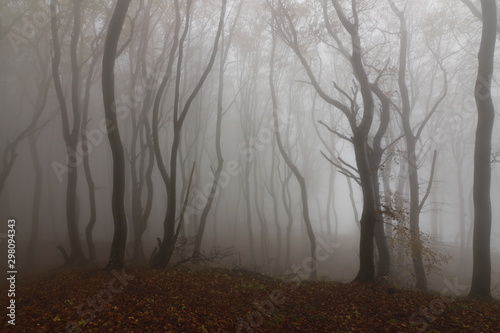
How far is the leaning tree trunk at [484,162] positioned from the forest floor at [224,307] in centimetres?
108

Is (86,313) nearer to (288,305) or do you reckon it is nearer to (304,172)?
(288,305)

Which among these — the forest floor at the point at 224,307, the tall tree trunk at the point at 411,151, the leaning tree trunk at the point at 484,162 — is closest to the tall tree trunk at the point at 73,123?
the forest floor at the point at 224,307

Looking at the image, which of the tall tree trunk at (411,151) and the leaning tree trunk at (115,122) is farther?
the tall tree trunk at (411,151)

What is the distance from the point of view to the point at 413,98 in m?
15.3

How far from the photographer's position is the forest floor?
4945mm

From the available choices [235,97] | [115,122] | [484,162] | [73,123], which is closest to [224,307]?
[115,122]

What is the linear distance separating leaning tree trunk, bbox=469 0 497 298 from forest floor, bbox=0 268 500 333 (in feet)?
3.54

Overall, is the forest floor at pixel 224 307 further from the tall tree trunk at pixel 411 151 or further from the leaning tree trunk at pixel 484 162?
the tall tree trunk at pixel 411 151

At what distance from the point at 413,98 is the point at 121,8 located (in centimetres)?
1397

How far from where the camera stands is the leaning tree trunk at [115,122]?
743cm

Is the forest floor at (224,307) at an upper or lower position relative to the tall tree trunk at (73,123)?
lower

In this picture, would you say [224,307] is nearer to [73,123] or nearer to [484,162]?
[484,162]

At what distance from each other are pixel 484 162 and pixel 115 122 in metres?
9.25

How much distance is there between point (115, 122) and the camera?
7.70 m
